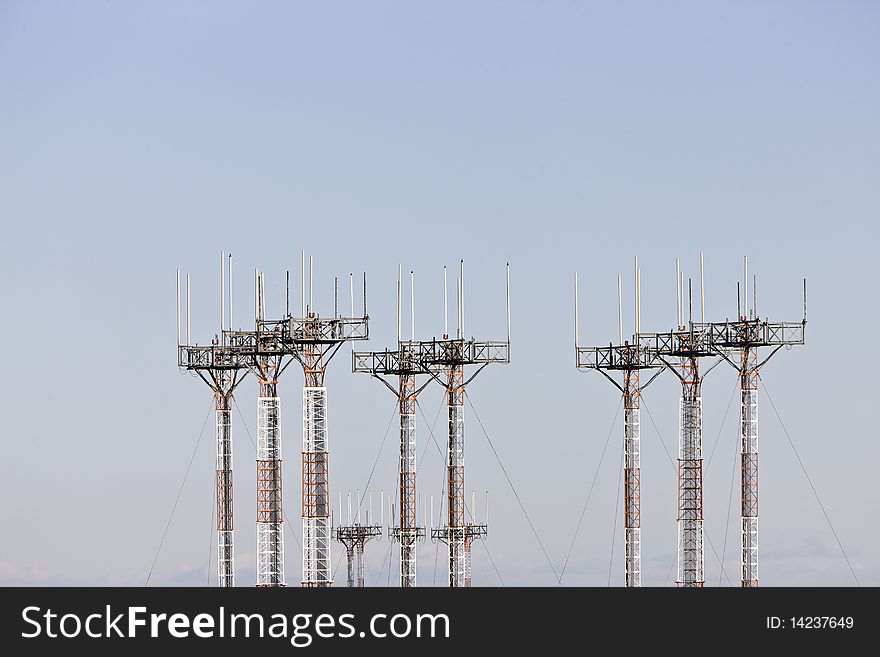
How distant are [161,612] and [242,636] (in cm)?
403

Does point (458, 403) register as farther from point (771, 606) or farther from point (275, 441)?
point (771, 606)

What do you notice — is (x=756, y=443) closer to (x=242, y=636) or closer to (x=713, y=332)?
(x=713, y=332)

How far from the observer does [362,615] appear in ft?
407

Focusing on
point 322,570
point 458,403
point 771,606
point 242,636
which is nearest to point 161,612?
point 242,636

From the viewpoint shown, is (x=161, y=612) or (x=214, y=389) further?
(x=214, y=389)

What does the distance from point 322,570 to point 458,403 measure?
1627cm

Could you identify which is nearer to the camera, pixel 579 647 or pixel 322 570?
pixel 579 647

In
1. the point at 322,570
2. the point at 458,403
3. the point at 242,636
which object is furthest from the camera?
the point at 458,403

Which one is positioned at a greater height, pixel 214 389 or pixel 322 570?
pixel 214 389

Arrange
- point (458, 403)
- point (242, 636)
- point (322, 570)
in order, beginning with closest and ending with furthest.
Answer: point (242, 636) → point (322, 570) → point (458, 403)

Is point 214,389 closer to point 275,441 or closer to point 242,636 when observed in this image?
point 275,441

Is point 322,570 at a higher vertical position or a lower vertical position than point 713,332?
lower

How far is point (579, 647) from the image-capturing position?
126500 millimetres

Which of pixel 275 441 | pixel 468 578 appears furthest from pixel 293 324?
pixel 468 578
